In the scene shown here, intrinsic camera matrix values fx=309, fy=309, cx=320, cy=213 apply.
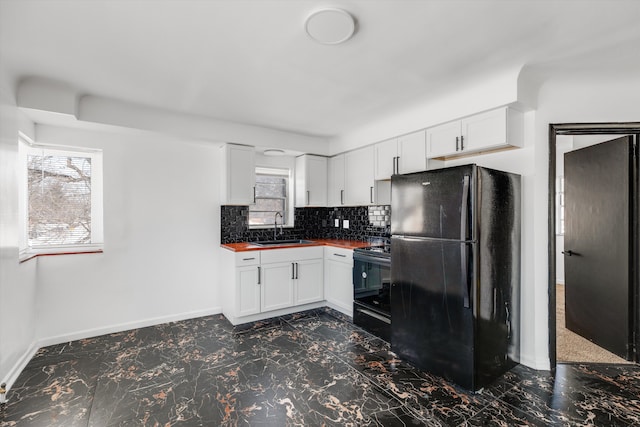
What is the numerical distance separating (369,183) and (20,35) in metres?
3.20

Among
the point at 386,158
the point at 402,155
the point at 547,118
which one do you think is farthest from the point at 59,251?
the point at 547,118

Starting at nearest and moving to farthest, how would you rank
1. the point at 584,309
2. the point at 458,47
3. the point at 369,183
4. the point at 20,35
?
the point at 20,35 → the point at 458,47 → the point at 584,309 → the point at 369,183

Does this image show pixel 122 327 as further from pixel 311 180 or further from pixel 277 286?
pixel 311 180

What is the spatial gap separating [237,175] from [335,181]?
1382 mm

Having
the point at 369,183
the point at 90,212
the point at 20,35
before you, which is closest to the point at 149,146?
the point at 90,212

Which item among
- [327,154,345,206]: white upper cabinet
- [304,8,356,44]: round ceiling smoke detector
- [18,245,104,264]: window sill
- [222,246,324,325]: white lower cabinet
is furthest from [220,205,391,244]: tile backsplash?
[304,8,356,44]: round ceiling smoke detector

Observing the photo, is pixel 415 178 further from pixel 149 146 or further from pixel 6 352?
pixel 6 352

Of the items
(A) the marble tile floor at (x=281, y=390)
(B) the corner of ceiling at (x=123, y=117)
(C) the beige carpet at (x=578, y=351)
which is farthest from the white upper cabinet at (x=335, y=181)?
(C) the beige carpet at (x=578, y=351)

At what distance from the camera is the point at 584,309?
3037 millimetres

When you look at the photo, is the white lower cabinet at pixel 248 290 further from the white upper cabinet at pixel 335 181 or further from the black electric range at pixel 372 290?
the white upper cabinet at pixel 335 181

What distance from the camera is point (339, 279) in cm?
387

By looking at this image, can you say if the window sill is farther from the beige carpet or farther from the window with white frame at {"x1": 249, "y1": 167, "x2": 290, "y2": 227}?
the beige carpet

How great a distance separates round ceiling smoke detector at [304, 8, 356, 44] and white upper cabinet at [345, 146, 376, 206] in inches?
78.8

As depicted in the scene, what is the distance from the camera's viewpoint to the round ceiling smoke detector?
5.43 ft
